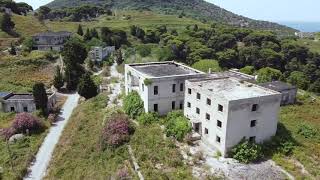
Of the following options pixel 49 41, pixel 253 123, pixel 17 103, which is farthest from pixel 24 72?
pixel 253 123

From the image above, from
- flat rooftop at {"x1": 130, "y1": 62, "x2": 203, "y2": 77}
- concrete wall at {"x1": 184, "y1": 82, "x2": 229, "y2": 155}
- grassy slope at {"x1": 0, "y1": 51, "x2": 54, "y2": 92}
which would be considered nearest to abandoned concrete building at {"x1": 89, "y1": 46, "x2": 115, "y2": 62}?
grassy slope at {"x1": 0, "y1": 51, "x2": 54, "y2": 92}

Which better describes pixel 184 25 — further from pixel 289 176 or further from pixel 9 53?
pixel 289 176

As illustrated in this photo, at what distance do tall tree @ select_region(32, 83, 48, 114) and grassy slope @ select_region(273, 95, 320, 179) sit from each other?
3665cm

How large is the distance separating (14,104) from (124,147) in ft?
88.6

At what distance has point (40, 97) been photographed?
174ft

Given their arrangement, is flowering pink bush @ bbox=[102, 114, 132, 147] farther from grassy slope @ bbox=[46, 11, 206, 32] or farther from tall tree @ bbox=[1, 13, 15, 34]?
grassy slope @ bbox=[46, 11, 206, 32]

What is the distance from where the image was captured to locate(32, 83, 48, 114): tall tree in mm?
52559

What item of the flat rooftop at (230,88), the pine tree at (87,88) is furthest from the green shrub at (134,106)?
the pine tree at (87,88)

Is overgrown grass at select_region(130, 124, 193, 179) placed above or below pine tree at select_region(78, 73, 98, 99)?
below

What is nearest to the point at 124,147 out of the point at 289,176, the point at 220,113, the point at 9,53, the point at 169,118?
the point at 169,118

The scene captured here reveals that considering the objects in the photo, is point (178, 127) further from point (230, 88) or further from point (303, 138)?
point (303, 138)

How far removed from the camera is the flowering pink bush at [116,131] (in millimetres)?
38844

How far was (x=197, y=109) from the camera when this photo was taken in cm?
3966

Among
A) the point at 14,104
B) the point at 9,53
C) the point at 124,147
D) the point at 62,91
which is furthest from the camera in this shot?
the point at 9,53
